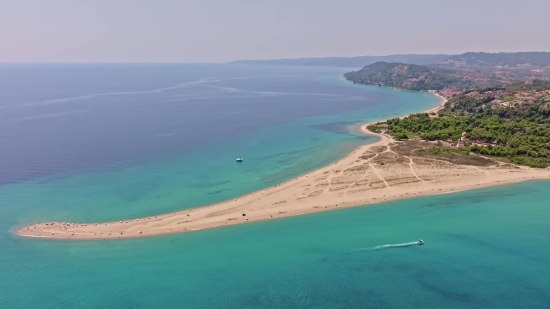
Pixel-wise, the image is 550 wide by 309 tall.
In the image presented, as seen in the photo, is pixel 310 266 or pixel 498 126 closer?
pixel 310 266

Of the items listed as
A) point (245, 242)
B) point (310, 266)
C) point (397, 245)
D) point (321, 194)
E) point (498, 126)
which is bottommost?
point (310, 266)

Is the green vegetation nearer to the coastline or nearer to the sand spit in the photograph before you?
the sand spit

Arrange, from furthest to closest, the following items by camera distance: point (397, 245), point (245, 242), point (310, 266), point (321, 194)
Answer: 1. point (321, 194)
2. point (245, 242)
3. point (397, 245)
4. point (310, 266)

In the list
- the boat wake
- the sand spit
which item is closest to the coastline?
the sand spit

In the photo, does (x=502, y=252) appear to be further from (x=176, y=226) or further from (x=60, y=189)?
(x=60, y=189)

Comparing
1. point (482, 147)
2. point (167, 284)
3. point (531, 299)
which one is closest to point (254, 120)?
point (482, 147)

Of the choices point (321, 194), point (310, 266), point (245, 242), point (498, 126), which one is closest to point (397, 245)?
point (310, 266)

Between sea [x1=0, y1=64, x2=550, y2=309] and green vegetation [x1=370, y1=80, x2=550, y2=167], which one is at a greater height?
green vegetation [x1=370, y1=80, x2=550, y2=167]

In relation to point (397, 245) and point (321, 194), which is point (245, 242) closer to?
point (321, 194)
